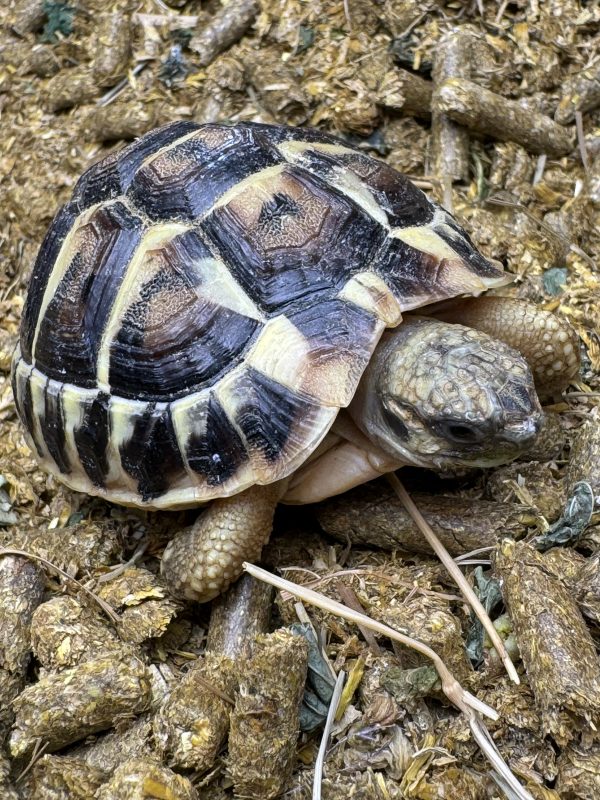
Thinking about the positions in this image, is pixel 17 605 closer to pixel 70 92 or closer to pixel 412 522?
pixel 412 522

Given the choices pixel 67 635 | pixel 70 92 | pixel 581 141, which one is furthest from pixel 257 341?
pixel 70 92

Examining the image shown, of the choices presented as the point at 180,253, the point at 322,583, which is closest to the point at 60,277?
the point at 180,253

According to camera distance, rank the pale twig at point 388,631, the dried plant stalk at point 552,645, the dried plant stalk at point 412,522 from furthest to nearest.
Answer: the dried plant stalk at point 412,522, the pale twig at point 388,631, the dried plant stalk at point 552,645

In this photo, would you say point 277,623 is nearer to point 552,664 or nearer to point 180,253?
point 552,664

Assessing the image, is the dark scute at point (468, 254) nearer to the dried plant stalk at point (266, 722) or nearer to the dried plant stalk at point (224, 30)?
the dried plant stalk at point (266, 722)

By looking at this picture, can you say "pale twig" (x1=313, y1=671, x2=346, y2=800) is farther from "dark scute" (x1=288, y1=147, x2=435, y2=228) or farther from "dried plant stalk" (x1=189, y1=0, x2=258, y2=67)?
"dried plant stalk" (x1=189, y1=0, x2=258, y2=67)

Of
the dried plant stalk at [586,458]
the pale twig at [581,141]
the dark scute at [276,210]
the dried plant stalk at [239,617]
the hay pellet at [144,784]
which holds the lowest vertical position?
the dried plant stalk at [239,617]

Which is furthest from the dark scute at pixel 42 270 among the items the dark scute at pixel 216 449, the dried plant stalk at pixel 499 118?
the dried plant stalk at pixel 499 118
